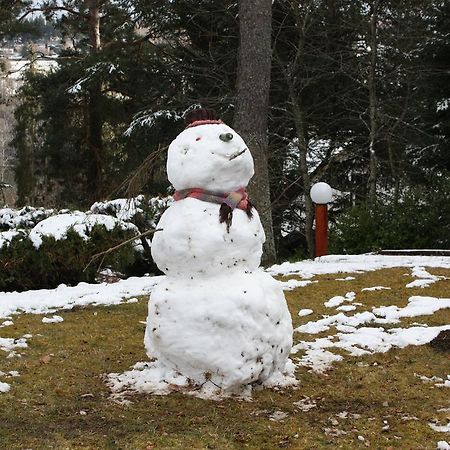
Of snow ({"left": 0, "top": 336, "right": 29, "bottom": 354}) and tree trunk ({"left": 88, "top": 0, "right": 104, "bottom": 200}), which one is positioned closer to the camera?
snow ({"left": 0, "top": 336, "right": 29, "bottom": 354})

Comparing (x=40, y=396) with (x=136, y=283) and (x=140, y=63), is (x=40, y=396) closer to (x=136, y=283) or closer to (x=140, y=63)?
(x=136, y=283)

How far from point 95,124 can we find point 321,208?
982cm

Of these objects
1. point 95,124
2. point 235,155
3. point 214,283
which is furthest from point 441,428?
point 95,124

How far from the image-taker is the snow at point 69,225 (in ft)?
25.0

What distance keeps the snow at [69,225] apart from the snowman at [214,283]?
364cm

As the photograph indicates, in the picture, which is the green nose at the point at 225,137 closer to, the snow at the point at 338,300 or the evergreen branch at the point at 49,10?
the snow at the point at 338,300

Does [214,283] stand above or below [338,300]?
above

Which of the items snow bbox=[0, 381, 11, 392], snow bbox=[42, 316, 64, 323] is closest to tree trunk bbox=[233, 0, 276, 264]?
snow bbox=[42, 316, 64, 323]

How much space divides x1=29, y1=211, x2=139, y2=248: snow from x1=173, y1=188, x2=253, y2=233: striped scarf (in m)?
3.74

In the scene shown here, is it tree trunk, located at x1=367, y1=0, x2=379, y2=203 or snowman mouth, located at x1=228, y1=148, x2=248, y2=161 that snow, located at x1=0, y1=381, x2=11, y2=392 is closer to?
snowman mouth, located at x1=228, y1=148, x2=248, y2=161

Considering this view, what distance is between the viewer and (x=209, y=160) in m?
4.18

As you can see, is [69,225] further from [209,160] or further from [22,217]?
[209,160]

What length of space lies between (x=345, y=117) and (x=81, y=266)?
8.05 m

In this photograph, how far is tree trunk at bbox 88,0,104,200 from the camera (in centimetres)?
1661
